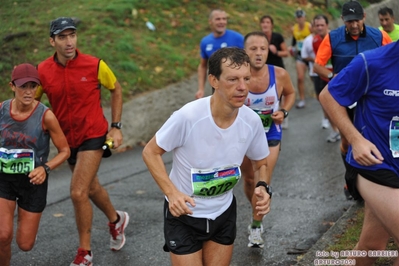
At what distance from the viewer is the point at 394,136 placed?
14.3 feet

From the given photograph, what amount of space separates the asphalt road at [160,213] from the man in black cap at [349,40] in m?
0.78

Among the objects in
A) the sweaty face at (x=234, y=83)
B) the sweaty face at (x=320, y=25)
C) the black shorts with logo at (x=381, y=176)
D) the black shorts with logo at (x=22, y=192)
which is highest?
the sweaty face at (x=234, y=83)

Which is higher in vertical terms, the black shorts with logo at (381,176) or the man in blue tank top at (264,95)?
the black shorts with logo at (381,176)

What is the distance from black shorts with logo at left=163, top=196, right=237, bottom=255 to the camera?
14.3 feet

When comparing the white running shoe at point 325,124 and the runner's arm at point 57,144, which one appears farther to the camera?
the white running shoe at point 325,124

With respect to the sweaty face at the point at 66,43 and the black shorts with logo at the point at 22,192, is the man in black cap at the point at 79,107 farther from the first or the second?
the black shorts with logo at the point at 22,192

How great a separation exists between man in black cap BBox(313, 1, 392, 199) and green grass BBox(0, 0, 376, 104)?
221 inches

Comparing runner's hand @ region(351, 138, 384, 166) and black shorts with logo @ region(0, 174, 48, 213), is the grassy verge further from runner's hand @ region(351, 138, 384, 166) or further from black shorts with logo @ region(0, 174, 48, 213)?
runner's hand @ region(351, 138, 384, 166)

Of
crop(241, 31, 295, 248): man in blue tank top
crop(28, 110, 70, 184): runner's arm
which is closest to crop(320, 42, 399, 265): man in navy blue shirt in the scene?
crop(241, 31, 295, 248): man in blue tank top

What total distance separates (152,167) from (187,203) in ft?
1.09

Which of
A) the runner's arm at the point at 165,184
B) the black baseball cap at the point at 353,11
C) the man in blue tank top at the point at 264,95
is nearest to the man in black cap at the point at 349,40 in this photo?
the black baseball cap at the point at 353,11

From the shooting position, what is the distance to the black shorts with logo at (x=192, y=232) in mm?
4363

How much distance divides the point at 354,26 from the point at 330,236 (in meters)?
2.52

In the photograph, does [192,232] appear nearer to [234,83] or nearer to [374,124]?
[234,83]
